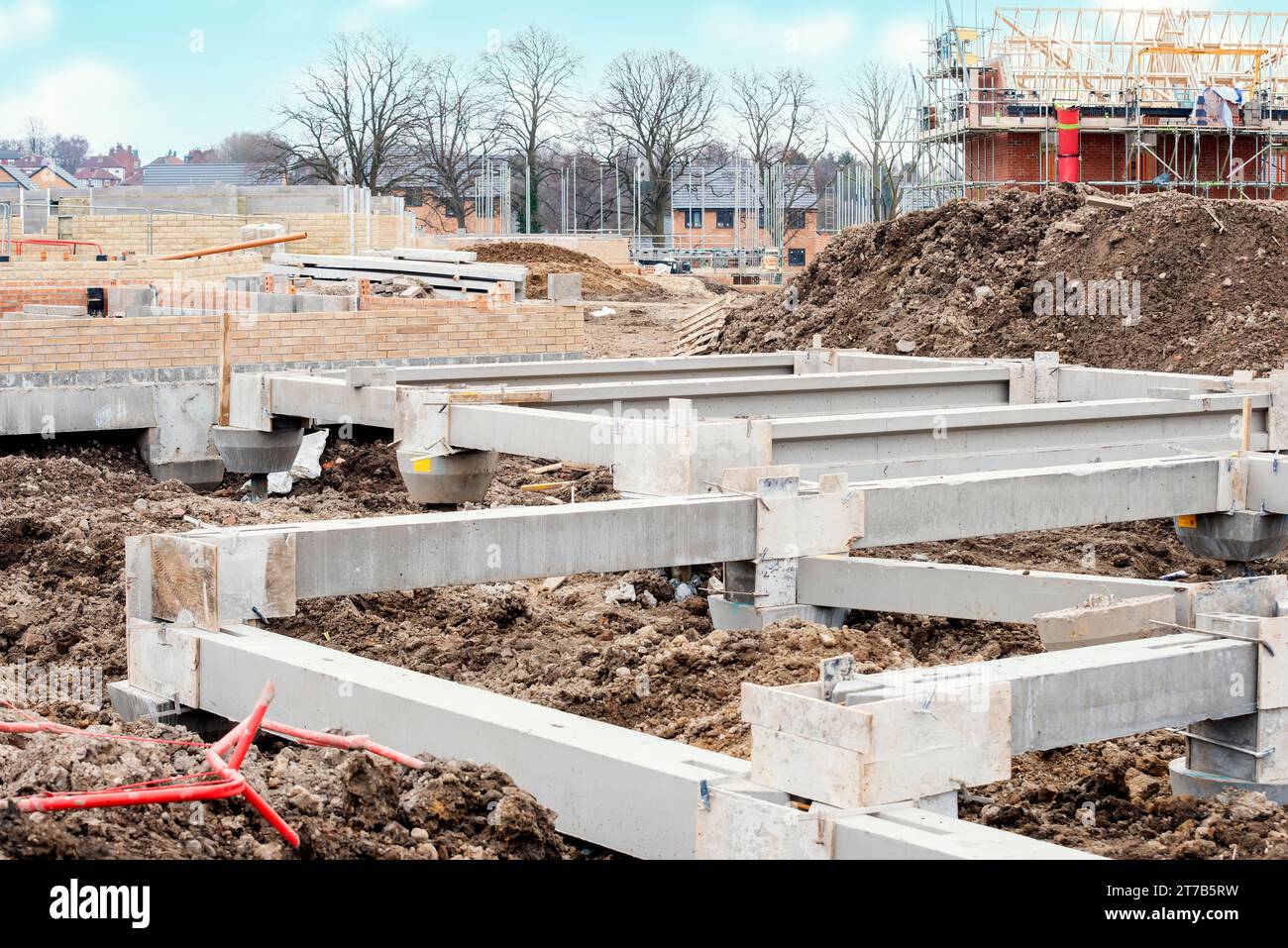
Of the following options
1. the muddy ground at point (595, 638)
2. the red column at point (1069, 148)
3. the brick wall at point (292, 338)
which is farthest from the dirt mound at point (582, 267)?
the muddy ground at point (595, 638)

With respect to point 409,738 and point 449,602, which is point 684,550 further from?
point 409,738

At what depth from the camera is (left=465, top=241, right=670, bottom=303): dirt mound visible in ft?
123

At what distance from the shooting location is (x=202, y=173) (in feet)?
258

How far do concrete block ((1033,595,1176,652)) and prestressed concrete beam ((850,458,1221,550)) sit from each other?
1926mm

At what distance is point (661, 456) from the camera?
27.5ft

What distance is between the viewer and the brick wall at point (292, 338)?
46.3ft

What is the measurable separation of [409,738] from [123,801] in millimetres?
1287

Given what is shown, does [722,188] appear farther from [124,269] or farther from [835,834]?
[835,834]

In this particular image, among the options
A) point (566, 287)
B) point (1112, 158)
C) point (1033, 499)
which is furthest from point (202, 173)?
point (1033, 499)

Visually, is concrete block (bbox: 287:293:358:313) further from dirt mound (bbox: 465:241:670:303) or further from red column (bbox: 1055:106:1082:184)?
red column (bbox: 1055:106:1082:184)

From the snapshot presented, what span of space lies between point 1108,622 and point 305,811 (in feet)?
10.2

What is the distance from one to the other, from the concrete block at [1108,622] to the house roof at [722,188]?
6726cm

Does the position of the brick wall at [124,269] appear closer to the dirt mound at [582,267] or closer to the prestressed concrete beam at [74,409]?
the prestressed concrete beam at [74,409]
